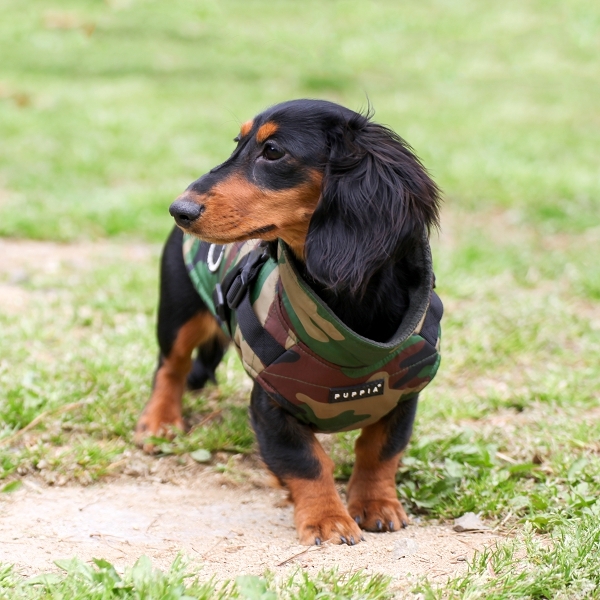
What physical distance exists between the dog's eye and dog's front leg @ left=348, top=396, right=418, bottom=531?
913 millimetres

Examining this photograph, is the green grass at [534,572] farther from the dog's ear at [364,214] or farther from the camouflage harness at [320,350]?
the dog's ear at [364,214]

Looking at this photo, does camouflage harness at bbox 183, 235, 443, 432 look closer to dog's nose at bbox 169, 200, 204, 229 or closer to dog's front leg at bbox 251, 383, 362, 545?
dog's front leg at bbox 251, 383, 362, 545

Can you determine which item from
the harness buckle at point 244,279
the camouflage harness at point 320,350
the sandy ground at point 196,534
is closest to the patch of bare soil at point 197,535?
the sandy ground at point 196,534

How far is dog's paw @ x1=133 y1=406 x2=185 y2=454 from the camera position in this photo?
3.38m

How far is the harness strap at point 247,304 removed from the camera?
253cm

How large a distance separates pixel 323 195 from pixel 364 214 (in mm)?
153

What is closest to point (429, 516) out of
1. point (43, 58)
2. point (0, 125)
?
point (0, 125)

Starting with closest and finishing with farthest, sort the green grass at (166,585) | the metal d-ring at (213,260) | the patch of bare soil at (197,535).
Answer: the green grass at (166,585) < the patch of bare soil at (197,535) < the metal d-ring at (213,260)

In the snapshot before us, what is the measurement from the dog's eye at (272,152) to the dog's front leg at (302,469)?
725mm

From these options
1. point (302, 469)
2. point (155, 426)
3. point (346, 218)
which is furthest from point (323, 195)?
point (155, 426)

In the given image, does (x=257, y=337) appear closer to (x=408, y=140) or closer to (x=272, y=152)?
(x=272, y=152)

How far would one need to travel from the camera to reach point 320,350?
2.46 metres

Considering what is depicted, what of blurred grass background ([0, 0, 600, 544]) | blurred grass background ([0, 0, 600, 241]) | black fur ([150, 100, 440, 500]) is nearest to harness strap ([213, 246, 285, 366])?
black fur ([150, 100, 440, 500])

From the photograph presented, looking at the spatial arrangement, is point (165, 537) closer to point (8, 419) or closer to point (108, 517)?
point (108, 517)
